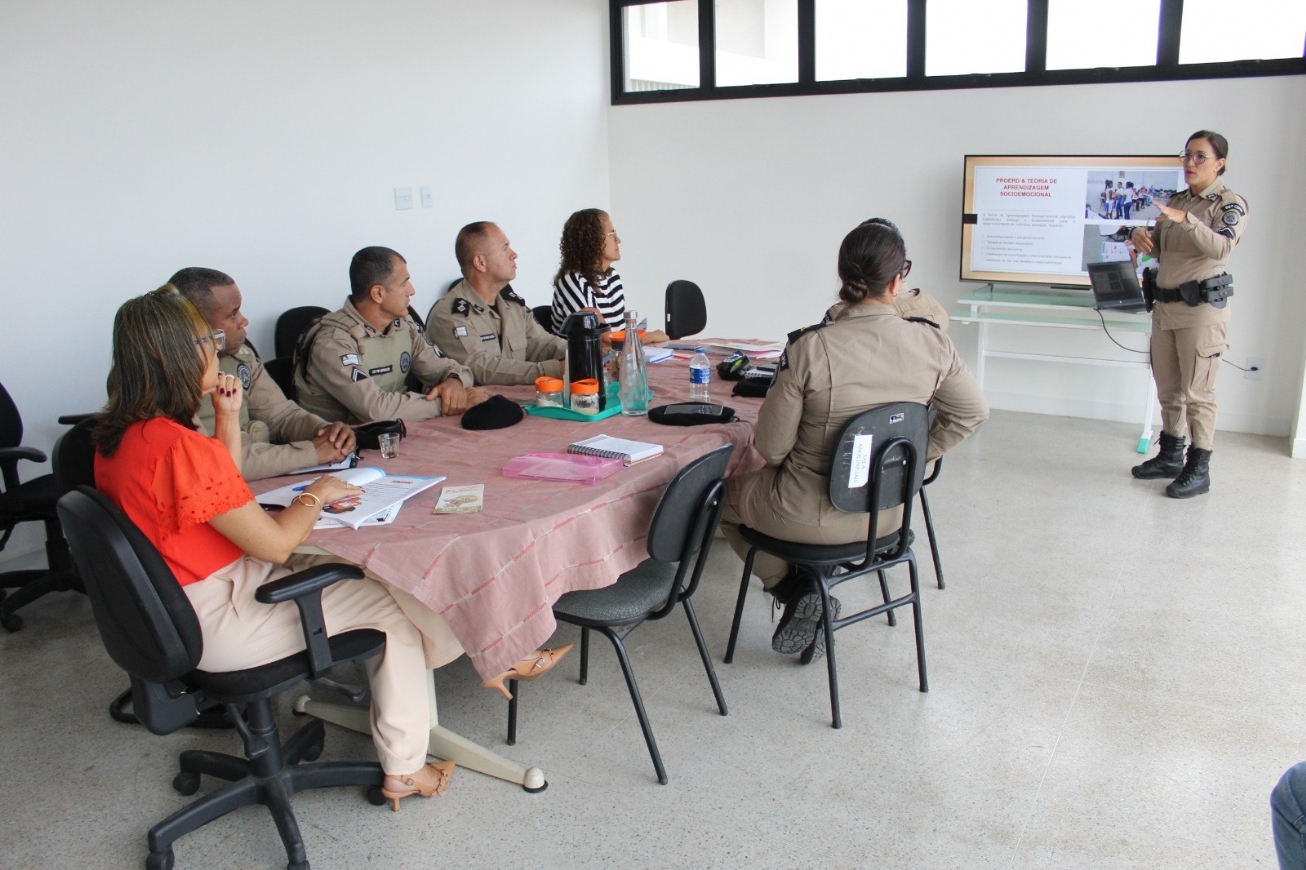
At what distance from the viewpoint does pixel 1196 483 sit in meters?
4.20

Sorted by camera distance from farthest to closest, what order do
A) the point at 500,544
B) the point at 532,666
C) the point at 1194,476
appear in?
the point at 1194,476 < the point at 532,666 < the point at 500,544

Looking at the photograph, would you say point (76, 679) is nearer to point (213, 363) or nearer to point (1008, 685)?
point (213, 363)

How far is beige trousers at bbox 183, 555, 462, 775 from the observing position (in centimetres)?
195

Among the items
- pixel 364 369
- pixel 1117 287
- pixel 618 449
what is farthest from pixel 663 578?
pixel 1117 287

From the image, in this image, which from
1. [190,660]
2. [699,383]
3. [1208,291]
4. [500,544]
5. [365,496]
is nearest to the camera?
[190,660]

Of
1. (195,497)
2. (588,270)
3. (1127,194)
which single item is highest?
(1127,194)

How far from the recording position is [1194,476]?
4.23 m

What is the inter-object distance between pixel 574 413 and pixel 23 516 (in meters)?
1.87

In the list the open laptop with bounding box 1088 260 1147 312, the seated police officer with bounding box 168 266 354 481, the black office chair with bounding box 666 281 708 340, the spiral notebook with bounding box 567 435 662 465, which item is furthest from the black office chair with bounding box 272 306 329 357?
the open laptop with bounding box 1088 260 1147 312

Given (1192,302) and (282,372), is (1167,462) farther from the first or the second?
(282,372)

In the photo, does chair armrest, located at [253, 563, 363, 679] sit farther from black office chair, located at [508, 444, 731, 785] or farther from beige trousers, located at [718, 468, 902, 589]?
beige trousers, located at [718, 468, 902, 589]

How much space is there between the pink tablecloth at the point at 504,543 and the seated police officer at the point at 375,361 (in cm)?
45

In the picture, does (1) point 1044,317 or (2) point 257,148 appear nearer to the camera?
(2) point 257,148

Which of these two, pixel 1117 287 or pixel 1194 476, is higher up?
pixel 1117 287
